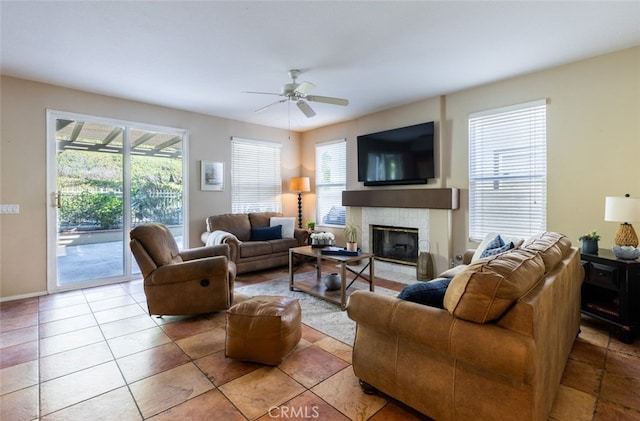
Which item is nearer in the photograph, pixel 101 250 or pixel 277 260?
pixel 101 250

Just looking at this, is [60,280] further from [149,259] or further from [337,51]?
[337,51]

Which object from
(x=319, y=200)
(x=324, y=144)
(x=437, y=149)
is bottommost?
(x=319, y=200)

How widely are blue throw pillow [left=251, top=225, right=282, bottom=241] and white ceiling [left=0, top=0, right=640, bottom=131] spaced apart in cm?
231

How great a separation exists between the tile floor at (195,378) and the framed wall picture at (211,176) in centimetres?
276

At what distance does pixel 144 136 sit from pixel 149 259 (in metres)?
2.62

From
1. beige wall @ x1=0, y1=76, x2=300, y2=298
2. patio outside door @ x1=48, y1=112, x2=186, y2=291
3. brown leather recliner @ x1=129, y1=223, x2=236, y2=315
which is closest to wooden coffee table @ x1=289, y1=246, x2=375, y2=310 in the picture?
brown leather recliner @ x1=129, y1=223, x2=236, y2=315

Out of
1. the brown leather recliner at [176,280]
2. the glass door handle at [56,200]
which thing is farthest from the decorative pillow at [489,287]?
the glass door handle at [56,200]

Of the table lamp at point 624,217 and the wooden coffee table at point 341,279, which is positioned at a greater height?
the table lamp at point 624,217

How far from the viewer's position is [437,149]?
4.40 meters

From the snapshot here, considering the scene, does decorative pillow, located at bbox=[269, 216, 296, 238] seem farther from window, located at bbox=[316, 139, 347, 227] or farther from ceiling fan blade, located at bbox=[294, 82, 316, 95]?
ceiling fan blade, located at bbox=[294, 82, 316, 95]

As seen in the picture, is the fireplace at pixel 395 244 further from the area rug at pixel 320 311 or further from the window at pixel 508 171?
the area rug at pixel 320 311

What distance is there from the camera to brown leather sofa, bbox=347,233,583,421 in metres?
1.28

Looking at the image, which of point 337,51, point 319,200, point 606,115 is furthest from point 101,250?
point 606,115

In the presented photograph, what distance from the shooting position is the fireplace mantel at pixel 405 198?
4172mm
